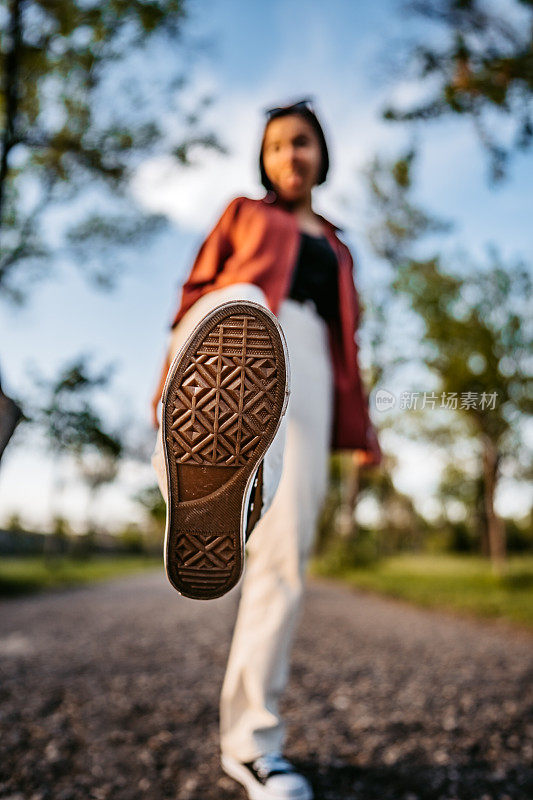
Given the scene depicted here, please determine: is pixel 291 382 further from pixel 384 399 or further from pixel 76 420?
pixel 76 420

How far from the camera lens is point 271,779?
1.47m

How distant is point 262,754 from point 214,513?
79 centimetres

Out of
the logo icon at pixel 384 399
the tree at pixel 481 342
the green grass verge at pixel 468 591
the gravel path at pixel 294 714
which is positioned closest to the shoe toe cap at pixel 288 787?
the gravel path at pixel 294 714

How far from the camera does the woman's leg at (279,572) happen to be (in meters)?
1.55

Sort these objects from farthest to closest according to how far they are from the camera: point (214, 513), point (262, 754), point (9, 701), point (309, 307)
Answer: point (9, 701)
point (309, 307)
point (262, 754)
point (214, 513)

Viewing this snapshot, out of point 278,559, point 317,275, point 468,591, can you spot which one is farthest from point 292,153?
point 468,591

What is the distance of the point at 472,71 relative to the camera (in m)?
3.38

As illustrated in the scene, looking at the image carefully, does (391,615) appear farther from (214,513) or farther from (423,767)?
(214,513)

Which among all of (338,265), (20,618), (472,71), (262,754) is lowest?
(20,618)

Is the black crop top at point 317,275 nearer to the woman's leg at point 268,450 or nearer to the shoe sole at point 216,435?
the woman's leg at point 268,450

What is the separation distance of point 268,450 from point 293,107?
1.14 metres

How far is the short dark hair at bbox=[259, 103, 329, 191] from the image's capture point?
1779 millimetres

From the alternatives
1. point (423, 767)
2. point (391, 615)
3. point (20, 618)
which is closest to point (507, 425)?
point (391, 615)

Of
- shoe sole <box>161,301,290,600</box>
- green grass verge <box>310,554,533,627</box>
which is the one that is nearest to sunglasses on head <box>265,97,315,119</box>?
shoe sole <box>161,301,290,600</box>
